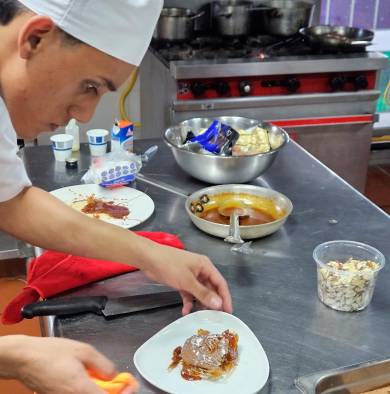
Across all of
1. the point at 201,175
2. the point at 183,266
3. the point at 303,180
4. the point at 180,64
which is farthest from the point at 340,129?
the point at 183,266

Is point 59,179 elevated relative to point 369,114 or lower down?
elevated

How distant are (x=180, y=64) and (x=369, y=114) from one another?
3.28 feet

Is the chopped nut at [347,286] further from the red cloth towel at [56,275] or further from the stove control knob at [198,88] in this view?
the stove control knob at [198,88]

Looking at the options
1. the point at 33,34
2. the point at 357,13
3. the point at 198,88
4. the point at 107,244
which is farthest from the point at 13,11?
the point at 357,13

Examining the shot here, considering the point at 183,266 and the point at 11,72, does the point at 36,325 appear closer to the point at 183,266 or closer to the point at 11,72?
the point at 183,266

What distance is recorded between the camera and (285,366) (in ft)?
3.38

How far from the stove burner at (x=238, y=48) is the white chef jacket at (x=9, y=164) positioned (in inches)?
65.8

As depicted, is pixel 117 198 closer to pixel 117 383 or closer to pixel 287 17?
pixel 117 383

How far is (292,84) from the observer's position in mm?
2787

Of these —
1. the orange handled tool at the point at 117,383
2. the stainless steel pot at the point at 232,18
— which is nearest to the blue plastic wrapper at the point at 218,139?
the orange handled tool at the point at 117,383

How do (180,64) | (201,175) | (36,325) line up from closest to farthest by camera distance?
1. (201,175)
2. (36,325)
3. (180,64)

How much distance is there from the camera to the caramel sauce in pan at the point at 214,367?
1.01 meters

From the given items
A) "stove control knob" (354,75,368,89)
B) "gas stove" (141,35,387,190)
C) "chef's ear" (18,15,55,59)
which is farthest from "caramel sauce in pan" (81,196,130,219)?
"stove control knob" (354,75,368,89)

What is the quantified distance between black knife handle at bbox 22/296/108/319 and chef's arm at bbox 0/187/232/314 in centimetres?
11
